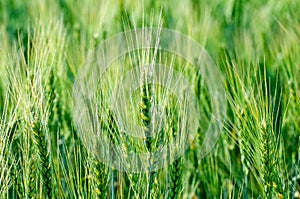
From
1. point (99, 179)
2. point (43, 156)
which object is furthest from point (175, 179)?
point (43, 156)

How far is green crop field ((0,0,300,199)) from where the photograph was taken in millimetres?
1017

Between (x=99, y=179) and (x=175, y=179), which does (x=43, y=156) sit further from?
(x=175, y=179)

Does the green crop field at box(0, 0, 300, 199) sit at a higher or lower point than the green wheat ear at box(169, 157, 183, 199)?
higher

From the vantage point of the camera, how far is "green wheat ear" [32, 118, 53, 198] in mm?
1012

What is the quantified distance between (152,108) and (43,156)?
22 centimetres

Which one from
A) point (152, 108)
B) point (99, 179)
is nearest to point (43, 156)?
→ point (99, 179)

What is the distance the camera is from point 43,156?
1021 millimetres

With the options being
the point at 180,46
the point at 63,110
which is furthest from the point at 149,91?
the point at 180,46

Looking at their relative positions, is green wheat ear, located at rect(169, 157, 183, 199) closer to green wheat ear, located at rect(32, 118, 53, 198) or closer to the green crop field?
the green crop field

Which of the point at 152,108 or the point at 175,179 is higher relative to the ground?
the point at 152,108

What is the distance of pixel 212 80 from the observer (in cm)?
146

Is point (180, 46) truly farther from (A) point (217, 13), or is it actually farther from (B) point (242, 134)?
(A) point (217, 13)

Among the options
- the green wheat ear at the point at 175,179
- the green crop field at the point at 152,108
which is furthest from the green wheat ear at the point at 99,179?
the green wheat ear at the point at 175,179

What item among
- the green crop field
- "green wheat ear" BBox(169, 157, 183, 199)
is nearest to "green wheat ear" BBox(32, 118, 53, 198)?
the green crop field
